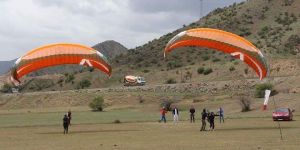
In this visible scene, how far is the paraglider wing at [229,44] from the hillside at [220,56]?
65817 millimetres

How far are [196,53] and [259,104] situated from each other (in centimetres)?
6351

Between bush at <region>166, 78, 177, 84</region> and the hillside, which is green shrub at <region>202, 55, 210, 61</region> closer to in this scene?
the hillside

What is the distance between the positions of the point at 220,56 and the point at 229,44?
9125 cm

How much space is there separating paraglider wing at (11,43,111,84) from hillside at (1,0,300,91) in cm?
6807

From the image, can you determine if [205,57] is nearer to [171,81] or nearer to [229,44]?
[171,81]

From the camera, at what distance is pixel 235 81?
95812mm

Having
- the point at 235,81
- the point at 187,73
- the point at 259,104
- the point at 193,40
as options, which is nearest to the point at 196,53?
the point at 187,73

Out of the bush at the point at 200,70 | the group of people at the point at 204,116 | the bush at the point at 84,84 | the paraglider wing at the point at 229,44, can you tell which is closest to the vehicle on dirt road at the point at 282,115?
the group of people at the point at 204,116

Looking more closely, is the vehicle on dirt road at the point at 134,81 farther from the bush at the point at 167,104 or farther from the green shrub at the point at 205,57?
the bush at the point at 167,104

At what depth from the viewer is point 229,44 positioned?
3547 cm

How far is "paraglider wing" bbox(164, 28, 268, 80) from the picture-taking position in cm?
3516

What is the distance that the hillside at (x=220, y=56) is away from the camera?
361 ft

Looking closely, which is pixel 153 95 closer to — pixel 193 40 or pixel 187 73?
pixel 187 73

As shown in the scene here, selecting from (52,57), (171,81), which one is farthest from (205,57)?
(52,57)
